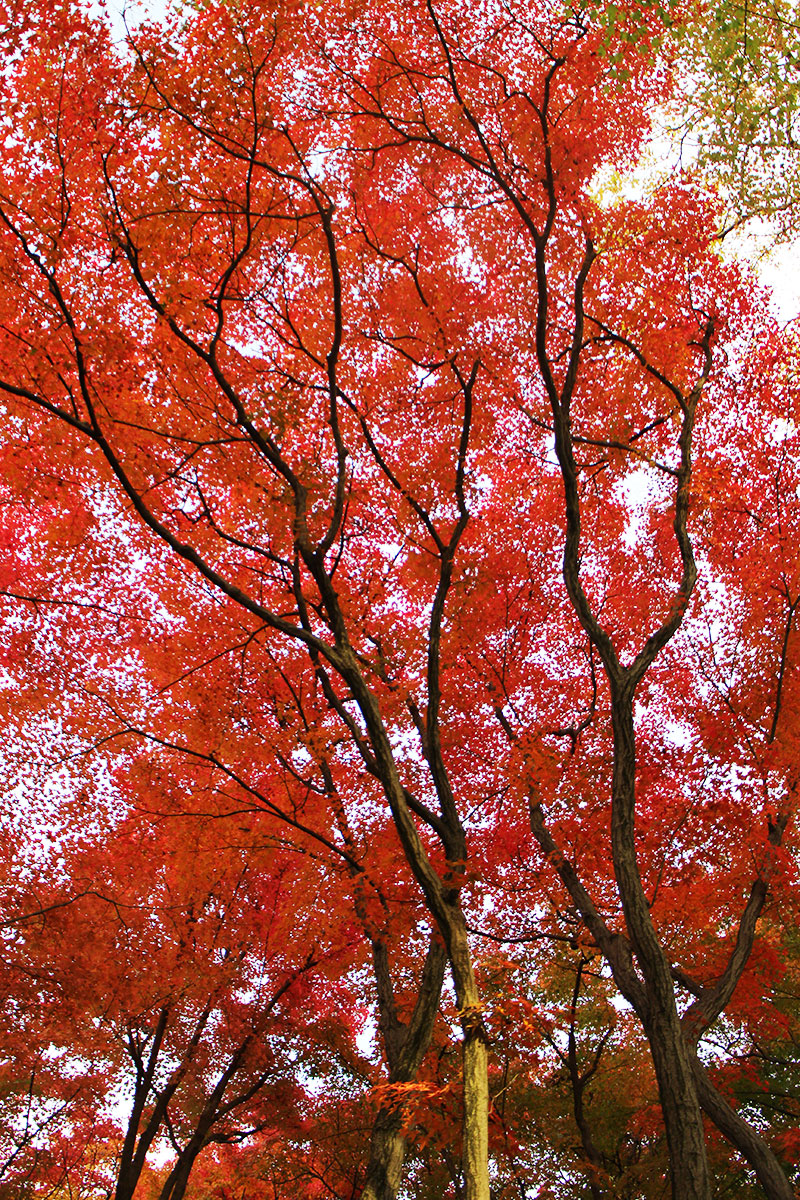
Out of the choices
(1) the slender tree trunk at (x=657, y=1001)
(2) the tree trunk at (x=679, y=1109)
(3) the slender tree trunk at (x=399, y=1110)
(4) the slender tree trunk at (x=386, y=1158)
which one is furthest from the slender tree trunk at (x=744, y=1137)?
(4) the slender tree trunk at (x=386, y=1158)

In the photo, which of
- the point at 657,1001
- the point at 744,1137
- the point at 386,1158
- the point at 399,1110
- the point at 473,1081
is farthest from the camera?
the point at 744,1137

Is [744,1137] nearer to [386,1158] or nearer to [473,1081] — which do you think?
[386,1158]

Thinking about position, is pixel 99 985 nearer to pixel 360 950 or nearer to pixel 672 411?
pixel 360 950

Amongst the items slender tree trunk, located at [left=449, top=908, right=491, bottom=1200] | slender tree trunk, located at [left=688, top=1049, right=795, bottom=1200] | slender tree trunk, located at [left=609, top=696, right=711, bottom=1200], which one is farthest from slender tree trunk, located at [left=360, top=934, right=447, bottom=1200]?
slender tree trunk, located at [left=688, top=1049, right=795, bottom=1200]

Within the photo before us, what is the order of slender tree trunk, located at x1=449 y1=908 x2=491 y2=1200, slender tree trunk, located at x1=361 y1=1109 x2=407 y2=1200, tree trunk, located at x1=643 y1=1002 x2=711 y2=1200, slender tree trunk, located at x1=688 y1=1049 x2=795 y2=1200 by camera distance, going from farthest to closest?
slender tree trunk, located at x1=688 y1=1049 x2=795 y2=1200
slender tree trunk, located at x1=361 y1=1109 x2=407 y2=1200
tree trunk, located at x1=643 y1=1002 x2=711 y2=1200
slender tree trunk, located at x1=449 y1=908 x2=491 y2=1200

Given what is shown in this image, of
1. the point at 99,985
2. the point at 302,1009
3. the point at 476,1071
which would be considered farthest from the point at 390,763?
the point at 302,1009

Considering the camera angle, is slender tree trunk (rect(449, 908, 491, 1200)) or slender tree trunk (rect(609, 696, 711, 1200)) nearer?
slender tree trunk (rect(449, 908, 491, 1200))

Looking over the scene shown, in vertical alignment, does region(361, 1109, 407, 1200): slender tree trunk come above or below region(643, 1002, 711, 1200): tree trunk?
below

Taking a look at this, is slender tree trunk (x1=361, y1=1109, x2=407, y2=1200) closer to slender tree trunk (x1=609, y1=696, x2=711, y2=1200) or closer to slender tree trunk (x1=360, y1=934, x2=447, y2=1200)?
slender tree trunk (x1=360, y1=934, x2=447, y2=1200)

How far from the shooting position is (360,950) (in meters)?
13.6

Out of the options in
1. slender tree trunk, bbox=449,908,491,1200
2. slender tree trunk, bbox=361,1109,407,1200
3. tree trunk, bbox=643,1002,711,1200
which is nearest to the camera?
slender tree trunk, bbox=449,908,491,1200

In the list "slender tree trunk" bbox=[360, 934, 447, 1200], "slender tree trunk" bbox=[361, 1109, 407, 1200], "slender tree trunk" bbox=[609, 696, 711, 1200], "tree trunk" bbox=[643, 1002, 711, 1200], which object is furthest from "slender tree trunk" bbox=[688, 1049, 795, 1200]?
"slender tree trunk" bbox=[361, 1109, 407, 1200]

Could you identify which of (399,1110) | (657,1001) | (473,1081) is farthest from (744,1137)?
(473,1081)

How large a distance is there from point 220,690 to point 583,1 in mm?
9263
